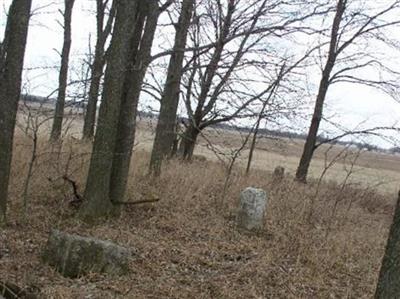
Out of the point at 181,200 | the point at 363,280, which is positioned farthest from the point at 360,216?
the point at 363,280

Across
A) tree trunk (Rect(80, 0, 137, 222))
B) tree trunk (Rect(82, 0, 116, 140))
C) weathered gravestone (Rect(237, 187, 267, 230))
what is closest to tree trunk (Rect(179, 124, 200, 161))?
tree trunk (Rect(82, 0, 116, 140))

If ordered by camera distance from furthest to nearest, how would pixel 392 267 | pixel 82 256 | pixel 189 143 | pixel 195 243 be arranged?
1. pixel 189 143
2. pixel 195 243
3. pixel 82 256
4. pixel 392 267

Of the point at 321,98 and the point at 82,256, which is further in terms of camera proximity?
the point at 321,98

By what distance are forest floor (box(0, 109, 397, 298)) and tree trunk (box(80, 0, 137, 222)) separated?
41 centimetres

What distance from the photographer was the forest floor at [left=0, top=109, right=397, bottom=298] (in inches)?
231

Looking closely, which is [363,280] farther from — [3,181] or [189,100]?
[189,100]

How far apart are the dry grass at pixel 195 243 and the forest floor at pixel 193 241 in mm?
16

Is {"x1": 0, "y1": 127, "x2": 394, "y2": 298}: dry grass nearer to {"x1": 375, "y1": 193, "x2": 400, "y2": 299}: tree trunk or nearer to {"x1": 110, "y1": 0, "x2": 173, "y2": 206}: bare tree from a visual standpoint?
{"x1": 110, "y1": 0, "x2": 173, "y2": 206}: bare tree

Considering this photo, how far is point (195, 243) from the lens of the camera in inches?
306

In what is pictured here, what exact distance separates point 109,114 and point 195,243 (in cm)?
236

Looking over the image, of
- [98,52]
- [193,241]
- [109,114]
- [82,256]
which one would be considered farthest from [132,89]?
[98,52]

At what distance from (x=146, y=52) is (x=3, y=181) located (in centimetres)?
298

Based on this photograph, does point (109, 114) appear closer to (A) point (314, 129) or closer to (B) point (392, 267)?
(B) point (392, 267)

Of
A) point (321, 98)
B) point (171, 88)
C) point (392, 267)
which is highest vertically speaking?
point (321, 98)
